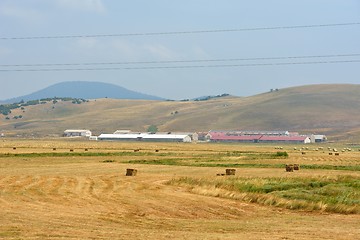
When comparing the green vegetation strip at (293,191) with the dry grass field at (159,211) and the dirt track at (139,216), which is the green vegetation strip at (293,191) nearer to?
the dry grass field at (159,211)

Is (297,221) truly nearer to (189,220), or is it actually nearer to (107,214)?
(189,220)

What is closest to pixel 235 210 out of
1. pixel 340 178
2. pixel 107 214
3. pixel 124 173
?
pixel 107 214

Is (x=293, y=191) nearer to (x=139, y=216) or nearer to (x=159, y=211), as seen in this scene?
(x=159, y=211)

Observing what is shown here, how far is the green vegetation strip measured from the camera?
27983 millimetres

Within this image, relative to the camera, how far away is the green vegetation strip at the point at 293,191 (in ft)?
91.8

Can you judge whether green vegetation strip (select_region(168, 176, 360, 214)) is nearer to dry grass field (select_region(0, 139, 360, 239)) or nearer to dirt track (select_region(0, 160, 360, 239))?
dry grass field (select_region(0, 139, 360, 239))

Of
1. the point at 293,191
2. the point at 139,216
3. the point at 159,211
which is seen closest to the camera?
the point at 139,216

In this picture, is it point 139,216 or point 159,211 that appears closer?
point 139,216

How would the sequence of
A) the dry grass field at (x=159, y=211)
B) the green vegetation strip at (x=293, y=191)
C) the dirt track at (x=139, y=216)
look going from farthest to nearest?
the green vegetation strip at (x=293, y=191)
the dry grass field at (x=159, y=211)
the dirt track at (x=139, y=216)

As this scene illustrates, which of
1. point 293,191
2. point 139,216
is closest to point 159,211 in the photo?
point 139,216

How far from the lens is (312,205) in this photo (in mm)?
27828

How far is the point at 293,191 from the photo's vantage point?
1250 inches

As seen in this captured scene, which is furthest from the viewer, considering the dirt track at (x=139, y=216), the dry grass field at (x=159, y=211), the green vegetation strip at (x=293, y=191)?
the green vegetation strip at (x=293, y=191)

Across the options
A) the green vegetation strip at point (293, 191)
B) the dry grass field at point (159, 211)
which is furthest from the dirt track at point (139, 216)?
the green vegetation strip at point (293, 191)
